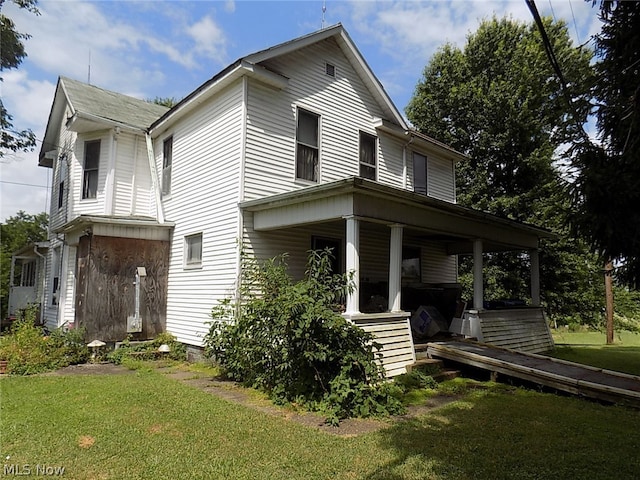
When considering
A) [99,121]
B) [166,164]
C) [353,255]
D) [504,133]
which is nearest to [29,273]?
[99,121]

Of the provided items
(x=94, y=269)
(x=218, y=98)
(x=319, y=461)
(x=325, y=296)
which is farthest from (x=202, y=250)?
(x=319, y=461)

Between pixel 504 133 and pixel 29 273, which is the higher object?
pixel 504 133

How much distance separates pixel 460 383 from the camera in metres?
7.77

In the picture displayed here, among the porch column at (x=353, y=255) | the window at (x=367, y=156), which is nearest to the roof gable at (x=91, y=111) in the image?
the window at (x=367, y=156)

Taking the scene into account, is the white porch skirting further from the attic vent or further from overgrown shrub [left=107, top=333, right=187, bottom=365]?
the attic vent

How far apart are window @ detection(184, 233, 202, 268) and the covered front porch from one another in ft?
6.40

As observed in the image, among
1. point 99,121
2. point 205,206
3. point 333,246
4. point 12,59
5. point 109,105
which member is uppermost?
point 12,59

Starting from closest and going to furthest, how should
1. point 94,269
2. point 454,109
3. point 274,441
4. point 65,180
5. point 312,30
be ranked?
point 274,441, point 94,269, point 312,30, point 65,180, point 454,109

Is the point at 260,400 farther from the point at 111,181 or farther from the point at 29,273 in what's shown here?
the point at 29,273

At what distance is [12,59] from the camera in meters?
15.5

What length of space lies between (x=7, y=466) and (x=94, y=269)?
255 inches

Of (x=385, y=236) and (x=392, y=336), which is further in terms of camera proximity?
(x=385, y=236)

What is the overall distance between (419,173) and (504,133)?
10.7 m

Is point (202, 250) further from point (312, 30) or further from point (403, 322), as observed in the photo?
point (312, 30)
